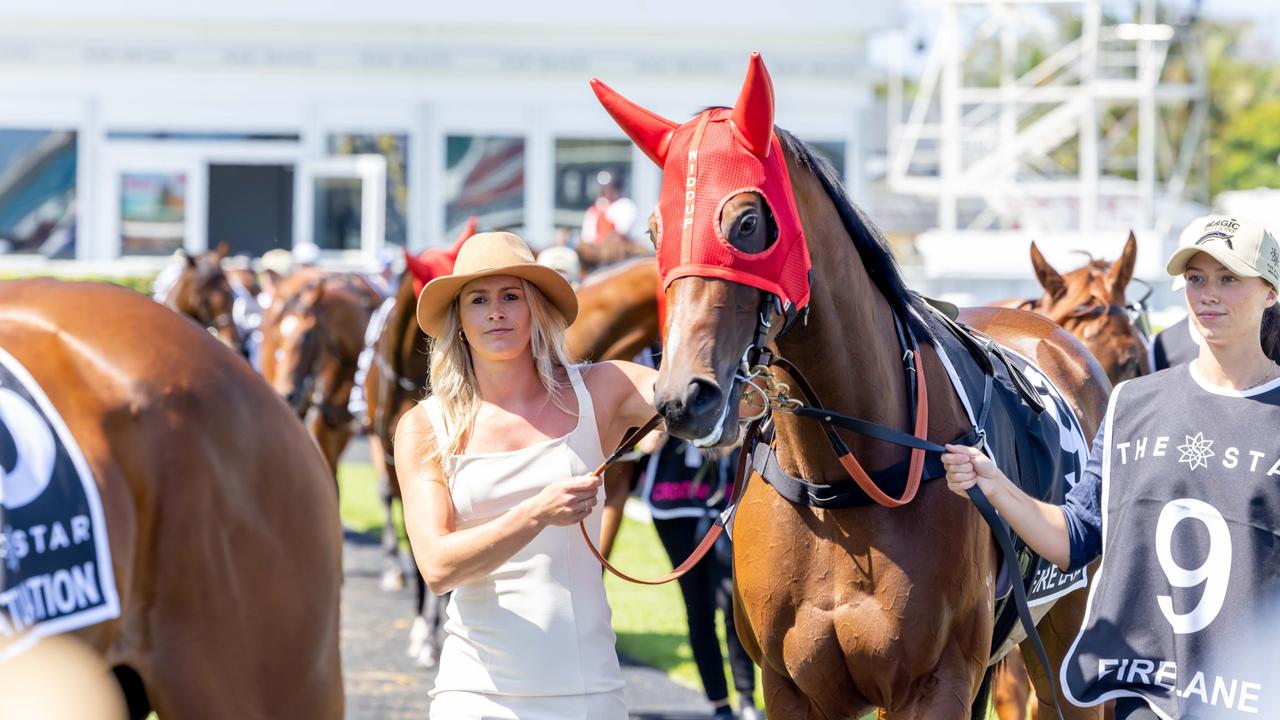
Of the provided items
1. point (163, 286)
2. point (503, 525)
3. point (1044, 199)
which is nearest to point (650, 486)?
point (503, 525)

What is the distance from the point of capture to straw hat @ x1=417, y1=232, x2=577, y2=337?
331 cm

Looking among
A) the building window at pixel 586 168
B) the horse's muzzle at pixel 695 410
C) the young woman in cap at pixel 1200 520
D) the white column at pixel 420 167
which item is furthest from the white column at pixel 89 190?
the young woman in cap at pixel 1200 520

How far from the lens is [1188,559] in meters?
3.02

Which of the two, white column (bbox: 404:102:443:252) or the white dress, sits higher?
A: white column (bbox: 404:102:443:252)

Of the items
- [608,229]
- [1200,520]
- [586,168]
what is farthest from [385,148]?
[1200,520]

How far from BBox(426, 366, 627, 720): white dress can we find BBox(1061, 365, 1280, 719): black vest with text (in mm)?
1081

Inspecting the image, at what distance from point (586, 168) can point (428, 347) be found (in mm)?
13160

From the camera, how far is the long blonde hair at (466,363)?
10.9ft

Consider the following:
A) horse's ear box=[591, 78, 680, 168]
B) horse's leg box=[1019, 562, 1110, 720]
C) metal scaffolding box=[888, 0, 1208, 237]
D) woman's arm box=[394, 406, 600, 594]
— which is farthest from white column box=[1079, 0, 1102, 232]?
woman's arm box=[394, 406, 600, 594]

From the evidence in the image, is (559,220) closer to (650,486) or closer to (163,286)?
(163,286)

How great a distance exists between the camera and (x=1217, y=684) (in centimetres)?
297

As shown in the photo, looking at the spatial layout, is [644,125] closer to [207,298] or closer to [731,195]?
[731,195]

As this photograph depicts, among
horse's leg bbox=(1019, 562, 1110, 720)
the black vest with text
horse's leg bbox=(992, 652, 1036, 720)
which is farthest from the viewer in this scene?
horse's leg bbox=(992, 652, 1036, 720)

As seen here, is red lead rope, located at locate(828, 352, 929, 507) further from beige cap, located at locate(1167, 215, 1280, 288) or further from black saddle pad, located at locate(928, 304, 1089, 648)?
beige cap, located at locate(1167, 215, 1280, 288)
